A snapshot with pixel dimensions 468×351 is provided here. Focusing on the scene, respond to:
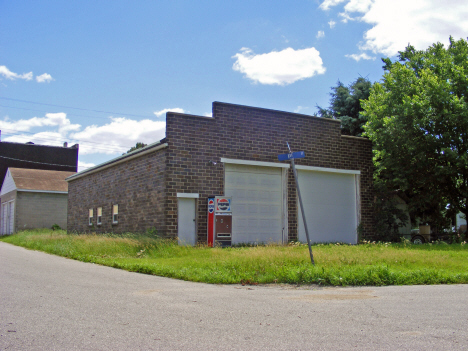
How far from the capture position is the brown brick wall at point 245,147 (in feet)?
64.7

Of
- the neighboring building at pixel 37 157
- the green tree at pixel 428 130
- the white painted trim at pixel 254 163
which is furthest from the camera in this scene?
the neighboring building at pixel 37 157

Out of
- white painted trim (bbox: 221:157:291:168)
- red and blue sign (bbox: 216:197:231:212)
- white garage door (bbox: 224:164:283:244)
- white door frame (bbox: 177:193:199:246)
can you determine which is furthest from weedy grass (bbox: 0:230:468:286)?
white painted trim (bbox: 221:157:291:168)

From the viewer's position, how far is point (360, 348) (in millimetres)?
4832

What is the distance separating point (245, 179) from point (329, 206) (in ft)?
16.7

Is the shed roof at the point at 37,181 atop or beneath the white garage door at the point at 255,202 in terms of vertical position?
atop

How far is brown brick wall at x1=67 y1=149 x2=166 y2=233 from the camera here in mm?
20141

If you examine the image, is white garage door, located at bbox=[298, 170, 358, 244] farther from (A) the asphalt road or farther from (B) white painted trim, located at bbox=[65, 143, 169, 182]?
(A) the asphalt road

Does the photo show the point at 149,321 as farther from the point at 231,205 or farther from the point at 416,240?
the point at 416,240

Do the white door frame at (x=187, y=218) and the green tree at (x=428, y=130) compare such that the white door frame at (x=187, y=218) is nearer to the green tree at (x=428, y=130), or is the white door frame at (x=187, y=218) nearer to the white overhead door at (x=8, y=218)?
the green tree at (x=428, y=130)

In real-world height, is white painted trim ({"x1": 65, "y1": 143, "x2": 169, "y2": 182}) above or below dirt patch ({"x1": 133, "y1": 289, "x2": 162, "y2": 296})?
above

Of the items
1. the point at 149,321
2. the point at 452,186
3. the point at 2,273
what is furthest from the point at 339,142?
the point at 149,321

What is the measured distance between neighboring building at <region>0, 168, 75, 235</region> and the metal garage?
75.9 ft

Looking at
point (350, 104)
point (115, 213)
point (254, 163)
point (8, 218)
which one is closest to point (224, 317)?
point (254, 163)

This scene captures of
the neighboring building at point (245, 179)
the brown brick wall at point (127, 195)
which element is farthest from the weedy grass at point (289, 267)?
the brown brick wall at point (127, 195)
